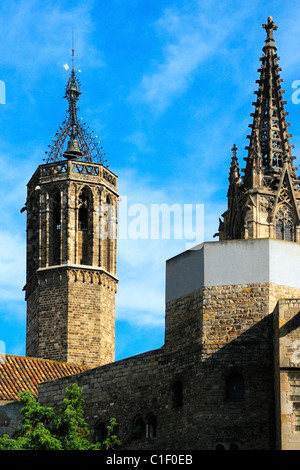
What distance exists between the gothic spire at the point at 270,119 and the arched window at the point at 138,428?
32.5m

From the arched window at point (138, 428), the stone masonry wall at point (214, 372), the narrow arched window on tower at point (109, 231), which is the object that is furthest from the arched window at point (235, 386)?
the narrow arched window on tower at point (109, 231)

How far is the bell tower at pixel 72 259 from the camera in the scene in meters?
77.8

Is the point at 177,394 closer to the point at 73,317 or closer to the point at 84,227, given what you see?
the point at 73,317

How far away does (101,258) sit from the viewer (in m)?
80.7

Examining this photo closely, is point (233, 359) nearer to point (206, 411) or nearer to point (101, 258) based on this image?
point (206, 411)

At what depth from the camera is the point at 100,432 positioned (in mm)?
46625

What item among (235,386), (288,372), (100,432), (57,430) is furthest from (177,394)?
(100,432)

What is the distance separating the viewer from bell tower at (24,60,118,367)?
77.8m

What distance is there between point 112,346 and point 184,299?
36093 mm

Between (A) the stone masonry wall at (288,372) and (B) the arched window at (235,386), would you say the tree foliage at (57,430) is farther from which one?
(A) the stone masonry wall at (288,372)

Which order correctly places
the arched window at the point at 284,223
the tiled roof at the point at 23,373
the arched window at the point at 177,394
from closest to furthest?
the arched window at the point at 177,394 → the tiled roof at the point at 23,373 → the arched window at the point at 284,223

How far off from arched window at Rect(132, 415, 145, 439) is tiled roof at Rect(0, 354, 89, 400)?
407 inches

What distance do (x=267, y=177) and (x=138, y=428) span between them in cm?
3241

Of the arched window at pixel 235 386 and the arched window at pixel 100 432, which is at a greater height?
the arched window at pixel 235 386
